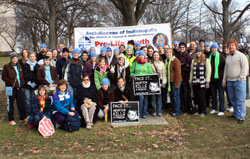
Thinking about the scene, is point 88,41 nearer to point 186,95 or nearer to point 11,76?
point 11,76

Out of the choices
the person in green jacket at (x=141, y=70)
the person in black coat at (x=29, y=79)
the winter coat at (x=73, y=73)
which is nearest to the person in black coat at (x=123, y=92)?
the person in green jacket at (x=141, y=70)

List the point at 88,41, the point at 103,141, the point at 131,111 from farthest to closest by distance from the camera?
the point at 88,41, the point at 131,111, the point at 103,141

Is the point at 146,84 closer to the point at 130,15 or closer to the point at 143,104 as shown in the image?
the point at 143,104

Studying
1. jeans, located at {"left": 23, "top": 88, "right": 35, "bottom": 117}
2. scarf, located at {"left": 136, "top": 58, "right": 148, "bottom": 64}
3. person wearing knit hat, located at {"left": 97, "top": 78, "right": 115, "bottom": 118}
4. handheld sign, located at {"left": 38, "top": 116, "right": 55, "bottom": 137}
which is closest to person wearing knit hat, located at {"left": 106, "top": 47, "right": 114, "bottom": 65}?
scarf, located at {"left": 136, "top": 58, "right": 148, "bottom": 64}

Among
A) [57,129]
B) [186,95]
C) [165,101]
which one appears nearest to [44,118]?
[57,129]

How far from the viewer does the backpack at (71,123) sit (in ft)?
18.9

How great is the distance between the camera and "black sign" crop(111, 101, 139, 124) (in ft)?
20.7

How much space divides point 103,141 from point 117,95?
1961 mm

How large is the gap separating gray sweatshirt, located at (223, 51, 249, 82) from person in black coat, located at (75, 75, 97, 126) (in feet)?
13.7

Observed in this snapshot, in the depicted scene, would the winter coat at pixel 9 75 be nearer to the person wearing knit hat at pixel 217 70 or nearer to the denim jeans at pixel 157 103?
the denim jeans at pixel 157 103

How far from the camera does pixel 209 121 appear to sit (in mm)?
6512

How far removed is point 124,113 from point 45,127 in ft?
7.35

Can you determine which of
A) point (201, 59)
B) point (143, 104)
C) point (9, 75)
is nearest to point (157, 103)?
point (143, 104)

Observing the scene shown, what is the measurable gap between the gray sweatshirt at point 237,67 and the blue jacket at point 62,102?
4859 mm
